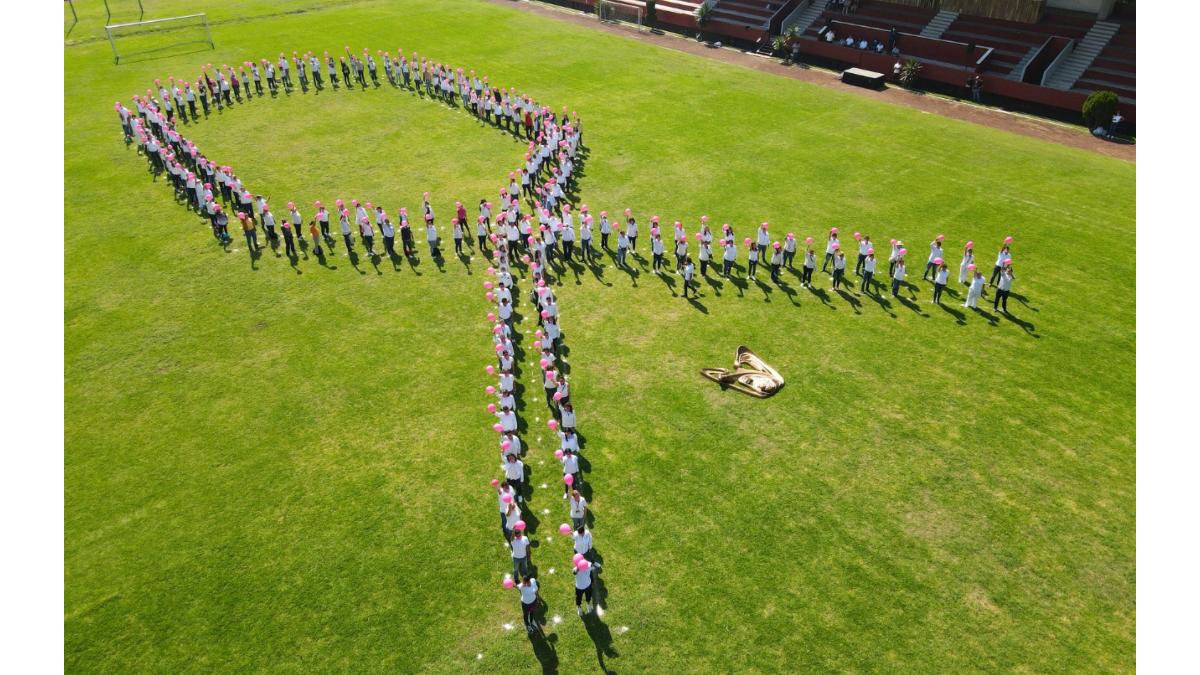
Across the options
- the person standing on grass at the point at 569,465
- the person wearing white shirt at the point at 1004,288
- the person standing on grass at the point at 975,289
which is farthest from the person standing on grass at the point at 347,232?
the person wearing white shirt at the point at 1004,288

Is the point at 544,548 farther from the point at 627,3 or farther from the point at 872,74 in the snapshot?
the point at 627,3

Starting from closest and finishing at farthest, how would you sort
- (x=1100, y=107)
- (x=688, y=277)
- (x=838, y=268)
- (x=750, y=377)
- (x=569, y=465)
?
(x=569, y=465) → (x=750, y=377) → (x=688, y=277) → (x=838, y=268) → (x=1100, y=107)

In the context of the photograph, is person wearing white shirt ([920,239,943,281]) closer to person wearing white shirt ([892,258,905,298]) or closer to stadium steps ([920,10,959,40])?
person wearing white shirt ([892,258,905,298])

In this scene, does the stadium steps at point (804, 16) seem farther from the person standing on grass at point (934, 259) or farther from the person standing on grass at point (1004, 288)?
the person standing on grass at point (1004, 288)

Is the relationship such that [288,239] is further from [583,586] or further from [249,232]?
[583,586]

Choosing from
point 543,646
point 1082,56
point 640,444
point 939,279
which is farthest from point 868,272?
point 1082,56
